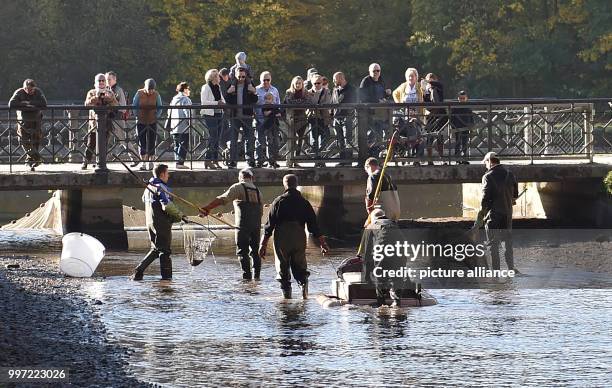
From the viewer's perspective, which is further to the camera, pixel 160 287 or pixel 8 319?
pixel 160 287

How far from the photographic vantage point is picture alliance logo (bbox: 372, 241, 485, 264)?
1925 cm

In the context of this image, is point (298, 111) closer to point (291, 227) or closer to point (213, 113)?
point (213, 113)

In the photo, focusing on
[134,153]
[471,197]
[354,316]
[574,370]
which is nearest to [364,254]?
[354,316]

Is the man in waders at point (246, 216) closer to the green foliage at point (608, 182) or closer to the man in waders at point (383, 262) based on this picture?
the man in waders at point (383, 262)

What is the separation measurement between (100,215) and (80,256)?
220 inches

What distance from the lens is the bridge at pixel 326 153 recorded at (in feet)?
92.7

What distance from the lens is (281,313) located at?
1934cm

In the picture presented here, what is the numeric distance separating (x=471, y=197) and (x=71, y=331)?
18267mm

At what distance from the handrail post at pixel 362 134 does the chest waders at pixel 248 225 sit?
6.13m

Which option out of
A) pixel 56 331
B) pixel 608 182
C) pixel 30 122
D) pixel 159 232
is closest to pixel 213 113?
pixel 30 122

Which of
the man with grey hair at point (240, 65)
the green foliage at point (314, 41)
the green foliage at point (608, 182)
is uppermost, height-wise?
the green foliage at point (314, 41)

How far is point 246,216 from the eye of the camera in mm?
22938

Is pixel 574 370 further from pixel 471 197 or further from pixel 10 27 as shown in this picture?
pixel 10 27

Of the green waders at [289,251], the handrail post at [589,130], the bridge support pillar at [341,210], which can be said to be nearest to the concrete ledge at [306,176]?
the handrail post at [589,130]
